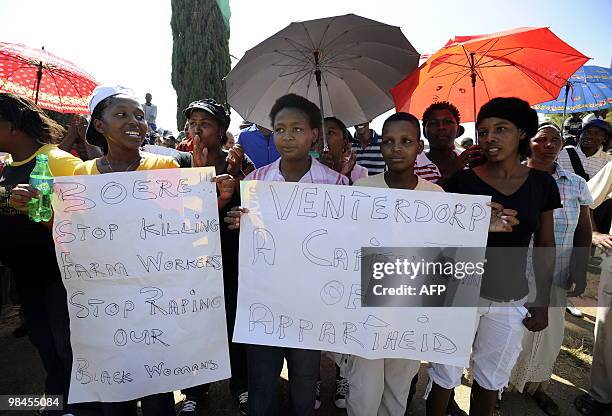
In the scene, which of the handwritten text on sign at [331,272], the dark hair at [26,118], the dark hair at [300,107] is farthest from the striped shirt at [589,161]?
the dark hair at [26,118]

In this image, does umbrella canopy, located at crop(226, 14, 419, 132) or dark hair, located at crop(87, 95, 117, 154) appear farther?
umbrella canopy, located at crop(226, 14, 419, 132)

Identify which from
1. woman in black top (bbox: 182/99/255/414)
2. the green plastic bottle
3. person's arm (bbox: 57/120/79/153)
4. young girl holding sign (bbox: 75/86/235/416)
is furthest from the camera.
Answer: person's arm (bbox: 57/120/79/153)

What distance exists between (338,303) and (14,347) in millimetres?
3755

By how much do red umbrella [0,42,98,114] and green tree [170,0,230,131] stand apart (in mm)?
8142

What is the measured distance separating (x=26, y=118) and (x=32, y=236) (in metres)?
0.78

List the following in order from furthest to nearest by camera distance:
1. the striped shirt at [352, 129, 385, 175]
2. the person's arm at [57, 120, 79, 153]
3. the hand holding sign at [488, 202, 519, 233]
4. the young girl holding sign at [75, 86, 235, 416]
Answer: the striped shirt at [352, 129, 385, 175], the person's arm at [57, 120, 79, 153], the young girl holding sign at [75, 86, 235, 416], the hand holding sign at [488, 202, 519, 233]

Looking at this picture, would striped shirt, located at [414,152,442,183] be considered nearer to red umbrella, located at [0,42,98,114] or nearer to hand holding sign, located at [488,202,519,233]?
hand holding sign, located at [488,202,519,233]

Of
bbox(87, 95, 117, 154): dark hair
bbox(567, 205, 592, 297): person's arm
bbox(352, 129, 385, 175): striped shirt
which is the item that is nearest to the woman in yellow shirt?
bbox(87, 95, 117, 154): dark hair

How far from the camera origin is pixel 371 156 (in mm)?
3951

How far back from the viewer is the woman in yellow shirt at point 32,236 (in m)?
2.19

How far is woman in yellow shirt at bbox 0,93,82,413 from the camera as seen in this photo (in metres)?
2.19

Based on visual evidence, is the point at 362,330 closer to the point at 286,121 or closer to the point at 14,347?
the point at 286,121

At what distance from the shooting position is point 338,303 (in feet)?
6.91

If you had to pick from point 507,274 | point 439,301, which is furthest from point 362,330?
point 507,274
